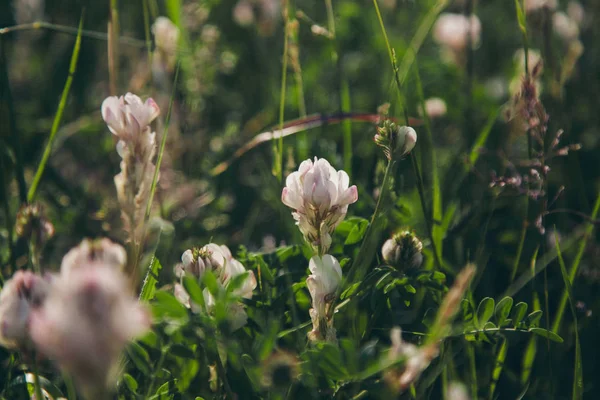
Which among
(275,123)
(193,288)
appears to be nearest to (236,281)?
(193,288)

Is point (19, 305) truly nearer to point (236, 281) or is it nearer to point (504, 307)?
point (236, 281)

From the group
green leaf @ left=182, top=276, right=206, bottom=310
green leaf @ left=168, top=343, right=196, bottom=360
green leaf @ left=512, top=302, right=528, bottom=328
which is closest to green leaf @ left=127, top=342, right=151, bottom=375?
green leaf @ left=168, top=343, right=196, bottom=360

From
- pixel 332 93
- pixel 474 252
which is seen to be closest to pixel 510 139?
pixel 474 252

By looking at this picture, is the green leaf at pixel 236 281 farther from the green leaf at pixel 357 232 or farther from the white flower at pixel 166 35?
the white flower at pixel 166 35

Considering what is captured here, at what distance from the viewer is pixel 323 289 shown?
1122 millimetres

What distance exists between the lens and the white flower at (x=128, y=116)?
4.15ft

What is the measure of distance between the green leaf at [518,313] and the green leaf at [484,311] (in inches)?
1.8

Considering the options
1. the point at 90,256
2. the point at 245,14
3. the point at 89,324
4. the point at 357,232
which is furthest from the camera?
the point at 245,14

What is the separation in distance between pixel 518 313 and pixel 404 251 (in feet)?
0.72

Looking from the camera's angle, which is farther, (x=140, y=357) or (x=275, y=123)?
(x=275, y=123)

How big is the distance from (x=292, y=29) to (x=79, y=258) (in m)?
1.00

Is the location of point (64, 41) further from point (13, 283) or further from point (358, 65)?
point (13, 283)

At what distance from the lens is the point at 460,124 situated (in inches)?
106

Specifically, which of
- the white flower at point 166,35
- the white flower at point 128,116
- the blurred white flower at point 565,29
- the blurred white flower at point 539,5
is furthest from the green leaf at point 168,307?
the blurred white flower at point 565,29
